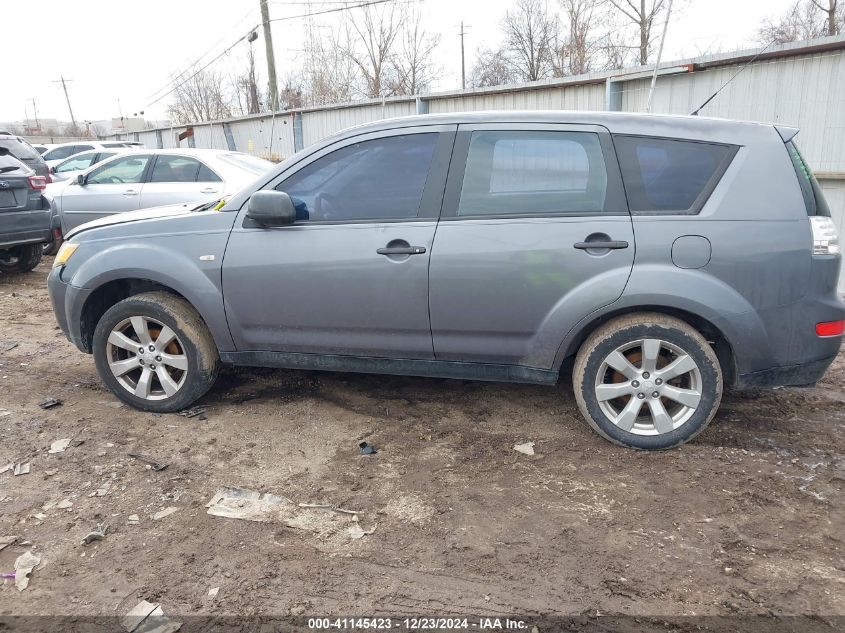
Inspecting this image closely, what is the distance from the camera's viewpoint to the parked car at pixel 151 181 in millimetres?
8852

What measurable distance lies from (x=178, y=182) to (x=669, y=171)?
A: 748 centimetres

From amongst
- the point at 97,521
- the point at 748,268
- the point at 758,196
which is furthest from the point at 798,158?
the point at 97,521

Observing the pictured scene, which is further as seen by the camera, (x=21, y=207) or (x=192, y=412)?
(x=21, y=207)

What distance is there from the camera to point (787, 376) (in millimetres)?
3398

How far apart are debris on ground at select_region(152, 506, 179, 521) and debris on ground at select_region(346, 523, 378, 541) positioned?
34.8 inches

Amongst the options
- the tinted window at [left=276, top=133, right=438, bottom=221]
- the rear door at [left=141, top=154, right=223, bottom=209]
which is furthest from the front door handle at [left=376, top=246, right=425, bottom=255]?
the rear door at [left=141, top=154, right=223, bottom=209]

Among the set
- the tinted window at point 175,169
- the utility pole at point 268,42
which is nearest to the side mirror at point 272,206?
the tinted window at point 175,169

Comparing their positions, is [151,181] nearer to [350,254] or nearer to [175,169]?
[175,169]

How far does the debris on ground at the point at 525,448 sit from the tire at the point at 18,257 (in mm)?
7733

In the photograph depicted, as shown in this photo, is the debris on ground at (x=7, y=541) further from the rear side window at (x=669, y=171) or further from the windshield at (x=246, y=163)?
the windshield at (x=246, y=163)

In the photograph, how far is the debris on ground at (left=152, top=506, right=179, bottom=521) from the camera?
3.01m

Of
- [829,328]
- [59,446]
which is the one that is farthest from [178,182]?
A: [829,328]

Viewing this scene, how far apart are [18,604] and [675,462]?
123 inches

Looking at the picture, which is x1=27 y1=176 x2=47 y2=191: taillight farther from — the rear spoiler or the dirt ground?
the rear spoiler
